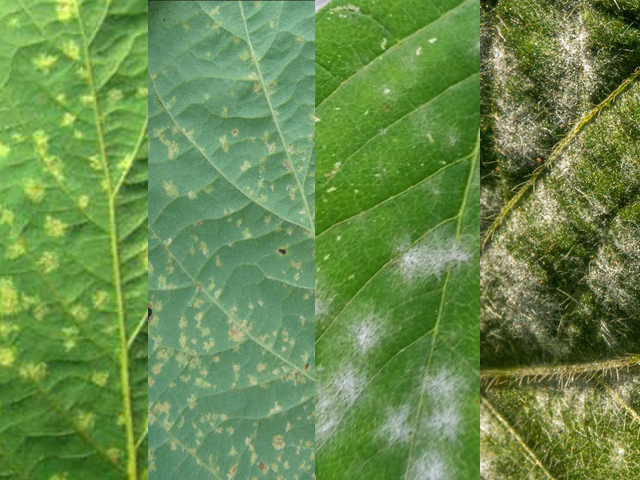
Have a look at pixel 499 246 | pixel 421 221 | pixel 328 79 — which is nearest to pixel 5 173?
pixel 328 79

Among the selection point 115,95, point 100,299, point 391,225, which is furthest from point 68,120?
point 391,225

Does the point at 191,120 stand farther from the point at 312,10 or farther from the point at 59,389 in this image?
the point at 59,389

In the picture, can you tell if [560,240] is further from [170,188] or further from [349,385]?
[170,188]

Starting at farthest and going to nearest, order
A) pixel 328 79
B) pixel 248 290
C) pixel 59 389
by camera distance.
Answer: pixel 328 79
pixel 248 290
pixel 59 389

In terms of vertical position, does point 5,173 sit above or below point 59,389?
above

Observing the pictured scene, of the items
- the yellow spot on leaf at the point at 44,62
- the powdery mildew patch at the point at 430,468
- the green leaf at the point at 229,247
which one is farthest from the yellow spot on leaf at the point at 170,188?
the powdery mildew patch at the point at 430,468
